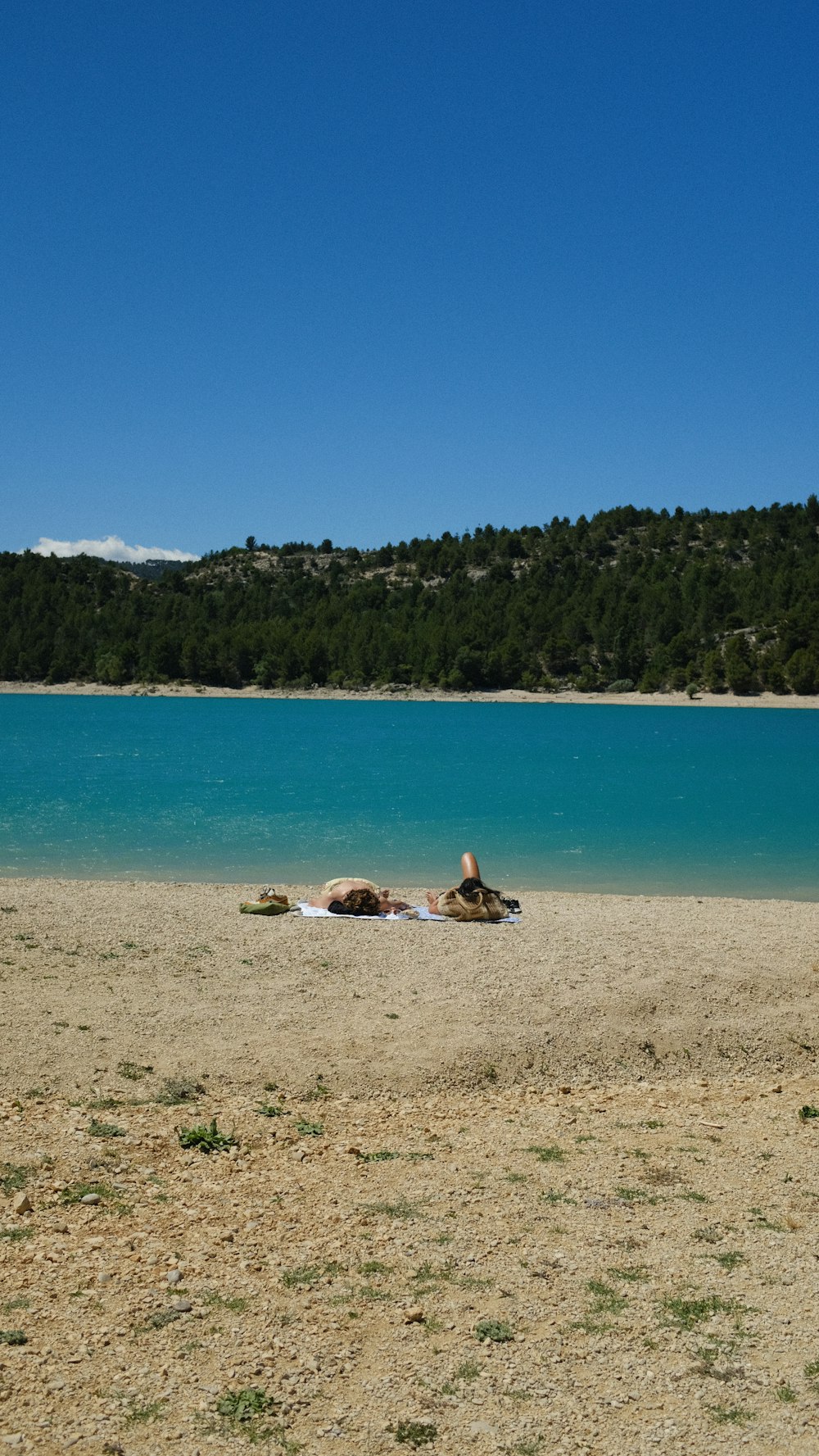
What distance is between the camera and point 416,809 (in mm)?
30453

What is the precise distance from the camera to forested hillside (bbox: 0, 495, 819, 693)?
5418 inches

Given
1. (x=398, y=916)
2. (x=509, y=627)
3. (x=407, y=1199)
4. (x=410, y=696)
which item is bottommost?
(x=407, y=1199)

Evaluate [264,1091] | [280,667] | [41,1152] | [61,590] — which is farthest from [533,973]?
[61,590]

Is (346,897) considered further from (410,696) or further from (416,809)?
(410,696)

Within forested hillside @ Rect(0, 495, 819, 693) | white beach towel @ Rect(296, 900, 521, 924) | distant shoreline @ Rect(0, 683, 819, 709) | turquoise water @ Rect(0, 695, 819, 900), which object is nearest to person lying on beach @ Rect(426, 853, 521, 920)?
white beach towel @ Rect(296, 900, 521, 924)

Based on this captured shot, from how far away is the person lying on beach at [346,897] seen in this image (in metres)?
14.6

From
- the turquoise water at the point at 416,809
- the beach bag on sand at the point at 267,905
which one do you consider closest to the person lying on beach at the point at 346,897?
the beach bag on sand at the point at 267,905

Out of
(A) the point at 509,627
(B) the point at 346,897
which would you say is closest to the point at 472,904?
(B) the point at 346,897

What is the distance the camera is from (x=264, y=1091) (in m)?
8.41

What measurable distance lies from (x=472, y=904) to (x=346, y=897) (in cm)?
176

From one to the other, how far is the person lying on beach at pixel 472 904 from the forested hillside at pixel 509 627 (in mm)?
116751

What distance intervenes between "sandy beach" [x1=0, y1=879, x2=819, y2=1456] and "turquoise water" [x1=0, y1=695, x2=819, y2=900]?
7.94 metres

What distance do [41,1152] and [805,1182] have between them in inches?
197

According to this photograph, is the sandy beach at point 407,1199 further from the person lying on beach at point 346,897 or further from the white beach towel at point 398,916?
the person lying on beach at point 346,897
